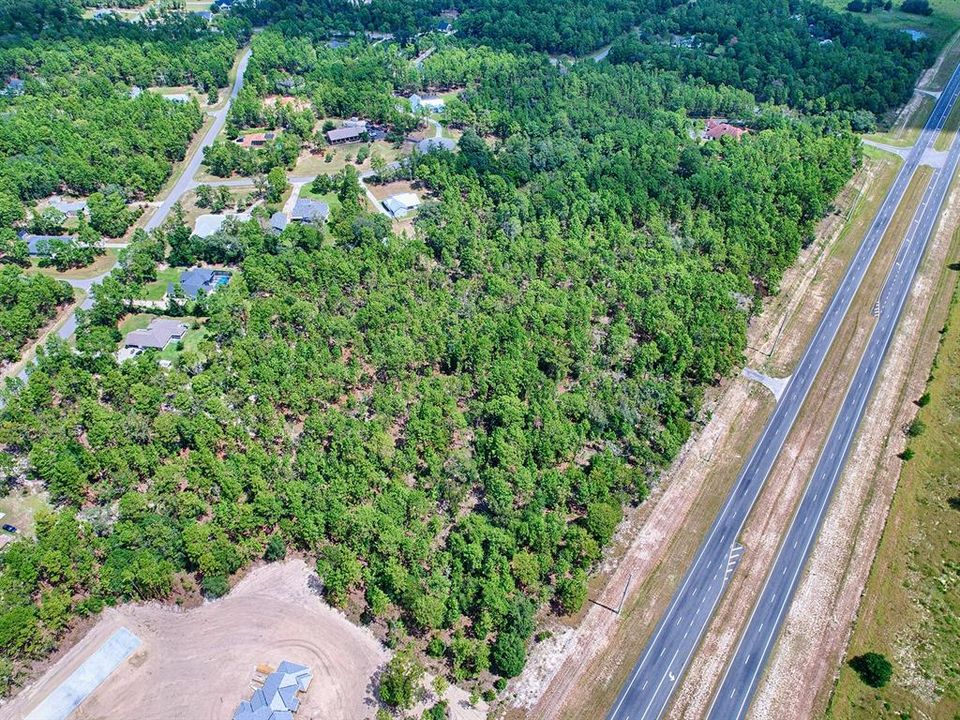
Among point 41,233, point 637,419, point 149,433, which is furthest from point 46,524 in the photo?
point 41,233

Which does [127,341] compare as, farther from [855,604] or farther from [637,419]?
[855,604]

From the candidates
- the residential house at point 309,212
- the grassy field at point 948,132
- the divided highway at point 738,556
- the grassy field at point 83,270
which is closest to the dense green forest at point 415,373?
the residential house at point 309,212

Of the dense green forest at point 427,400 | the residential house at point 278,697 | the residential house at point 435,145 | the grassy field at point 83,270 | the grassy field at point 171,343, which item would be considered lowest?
the residential house at point 278,697

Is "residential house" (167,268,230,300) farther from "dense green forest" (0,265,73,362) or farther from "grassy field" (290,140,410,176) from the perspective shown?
"grassy field" (290,140,410,176)

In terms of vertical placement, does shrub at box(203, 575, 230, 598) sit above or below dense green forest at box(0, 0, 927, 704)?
below

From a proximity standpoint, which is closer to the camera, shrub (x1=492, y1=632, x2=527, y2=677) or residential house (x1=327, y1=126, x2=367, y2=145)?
shrub (x1=492, y1=632, x2=527, y2=677)

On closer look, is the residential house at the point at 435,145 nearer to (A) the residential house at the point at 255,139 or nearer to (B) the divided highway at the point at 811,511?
(A) the residential house at the point at 255,139

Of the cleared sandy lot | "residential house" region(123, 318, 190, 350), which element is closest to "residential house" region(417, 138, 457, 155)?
"residential house" region(123, 318, 190, 350)
